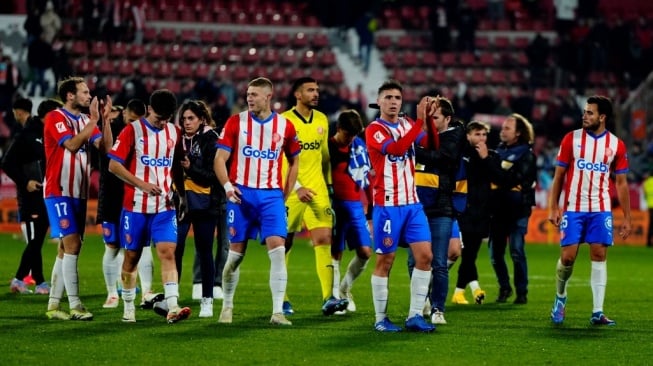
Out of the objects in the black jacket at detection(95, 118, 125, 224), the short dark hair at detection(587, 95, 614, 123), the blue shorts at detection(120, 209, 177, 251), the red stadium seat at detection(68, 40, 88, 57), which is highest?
the red stadium seat at detection(68, 40, 88, 57)

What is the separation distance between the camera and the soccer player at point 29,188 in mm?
12766

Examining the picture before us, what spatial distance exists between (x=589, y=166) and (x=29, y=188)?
246 inches

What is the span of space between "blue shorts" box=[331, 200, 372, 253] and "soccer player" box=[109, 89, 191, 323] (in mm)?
2159

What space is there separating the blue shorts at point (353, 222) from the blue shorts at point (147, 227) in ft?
7.10

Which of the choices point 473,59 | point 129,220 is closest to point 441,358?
point 129,220

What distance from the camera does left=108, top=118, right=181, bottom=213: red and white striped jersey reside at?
9422 mm

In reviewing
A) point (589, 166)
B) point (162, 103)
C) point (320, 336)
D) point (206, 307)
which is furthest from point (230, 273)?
point (589, 166)

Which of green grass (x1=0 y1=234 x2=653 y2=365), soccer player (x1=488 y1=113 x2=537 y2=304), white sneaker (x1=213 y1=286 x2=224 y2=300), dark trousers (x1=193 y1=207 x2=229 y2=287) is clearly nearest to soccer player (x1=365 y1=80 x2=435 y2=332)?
green grass (x1=0 y1=234 x2=653 y2=365)

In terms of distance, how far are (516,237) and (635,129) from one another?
1937 cm

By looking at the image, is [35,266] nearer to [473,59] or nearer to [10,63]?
[10,63]

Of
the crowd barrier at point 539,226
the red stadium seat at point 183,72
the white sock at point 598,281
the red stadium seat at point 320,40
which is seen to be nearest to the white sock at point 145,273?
the white sock at point 598,281

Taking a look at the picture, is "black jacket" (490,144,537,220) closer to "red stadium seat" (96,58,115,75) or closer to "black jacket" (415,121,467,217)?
"black jacket" (415,121,467,217)

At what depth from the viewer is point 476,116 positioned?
2900 centimetres

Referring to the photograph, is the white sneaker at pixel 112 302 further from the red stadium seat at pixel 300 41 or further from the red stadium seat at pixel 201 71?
the red stadium seat at pixel 300 41
